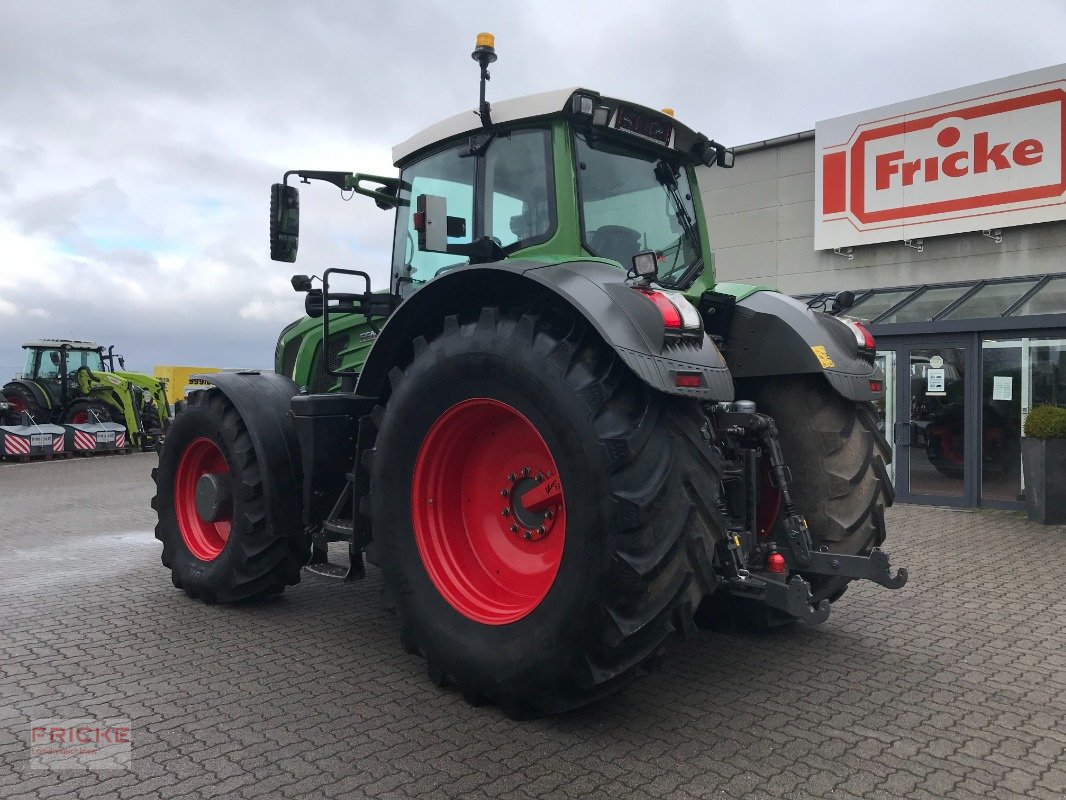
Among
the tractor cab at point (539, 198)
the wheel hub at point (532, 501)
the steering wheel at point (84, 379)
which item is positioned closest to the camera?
the wheel hub at point (532, 501)

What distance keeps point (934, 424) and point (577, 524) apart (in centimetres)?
898

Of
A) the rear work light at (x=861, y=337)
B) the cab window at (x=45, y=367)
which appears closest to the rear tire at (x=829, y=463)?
the rear work light at (x=861, y=337)

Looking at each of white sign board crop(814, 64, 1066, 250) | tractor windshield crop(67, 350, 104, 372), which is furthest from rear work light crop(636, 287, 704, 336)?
tractor windshield crop(67, 350, 104, 372)

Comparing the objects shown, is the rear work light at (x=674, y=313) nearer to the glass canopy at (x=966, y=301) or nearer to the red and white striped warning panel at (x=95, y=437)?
the glass canopy at (x=966, y=301)

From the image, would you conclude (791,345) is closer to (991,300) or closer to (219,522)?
(219,522)

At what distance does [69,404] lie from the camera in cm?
1936

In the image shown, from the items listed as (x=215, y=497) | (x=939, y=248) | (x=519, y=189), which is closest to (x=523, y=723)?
(x=519, y=189)

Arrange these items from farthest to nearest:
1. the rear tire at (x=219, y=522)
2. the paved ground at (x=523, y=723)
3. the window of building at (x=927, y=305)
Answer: the window of building at (x=927, y=305)
the rear tire at (x=219, y=522)
the paved ground at (x=523, y=723)

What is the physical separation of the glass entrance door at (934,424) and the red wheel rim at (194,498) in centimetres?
846

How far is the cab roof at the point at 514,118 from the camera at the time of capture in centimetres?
387

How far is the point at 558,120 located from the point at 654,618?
91.7 inches

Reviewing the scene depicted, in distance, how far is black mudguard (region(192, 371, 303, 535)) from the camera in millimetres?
4664

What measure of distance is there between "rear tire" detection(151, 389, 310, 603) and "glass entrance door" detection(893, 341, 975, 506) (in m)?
8.34

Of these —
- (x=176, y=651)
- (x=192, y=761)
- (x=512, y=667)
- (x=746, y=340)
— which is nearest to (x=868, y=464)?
(x=746, y=340)
